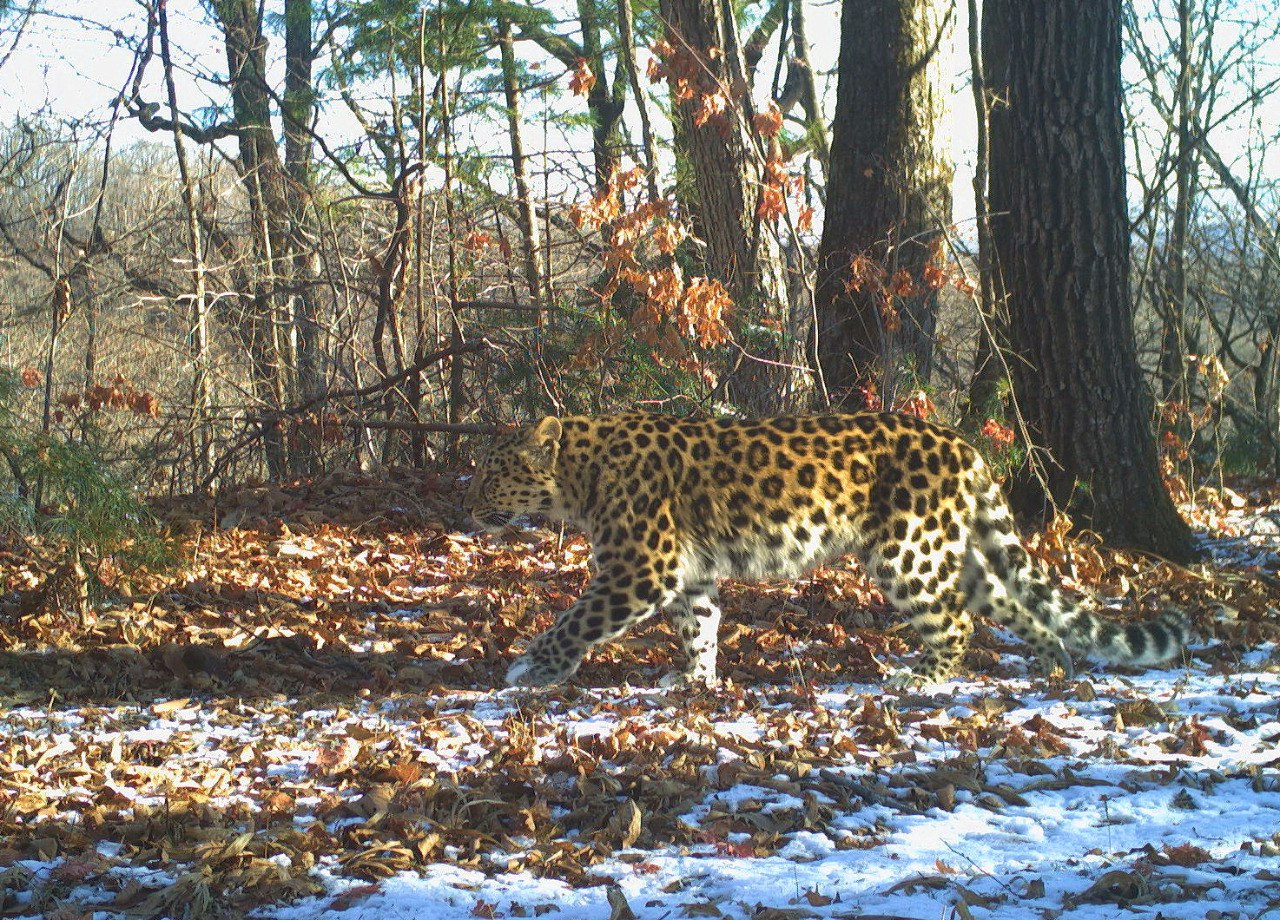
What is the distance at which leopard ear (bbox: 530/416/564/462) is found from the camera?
7586 mm

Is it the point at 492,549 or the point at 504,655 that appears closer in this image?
the point at 504,655

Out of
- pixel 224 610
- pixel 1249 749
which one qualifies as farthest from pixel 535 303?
pixel 1249 749

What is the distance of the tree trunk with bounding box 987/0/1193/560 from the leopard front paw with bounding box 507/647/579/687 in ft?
14.6

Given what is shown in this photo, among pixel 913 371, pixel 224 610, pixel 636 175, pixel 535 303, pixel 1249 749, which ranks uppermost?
pixel 636 175

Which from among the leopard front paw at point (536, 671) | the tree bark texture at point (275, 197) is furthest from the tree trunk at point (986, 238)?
the tree bark texture at point (275, 197)

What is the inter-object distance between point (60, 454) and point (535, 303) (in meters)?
5.59

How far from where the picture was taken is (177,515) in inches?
397

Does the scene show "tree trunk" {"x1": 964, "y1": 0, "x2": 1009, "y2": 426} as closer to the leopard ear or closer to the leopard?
the leopard

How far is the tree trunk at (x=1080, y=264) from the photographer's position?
9398 millimetres

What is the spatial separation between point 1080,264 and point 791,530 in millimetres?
3605

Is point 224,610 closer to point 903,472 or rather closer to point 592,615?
point 592,615

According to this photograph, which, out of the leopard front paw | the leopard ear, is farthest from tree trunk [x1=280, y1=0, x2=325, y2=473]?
the leopard front paw

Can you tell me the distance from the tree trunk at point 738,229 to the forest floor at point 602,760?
2.17 meters

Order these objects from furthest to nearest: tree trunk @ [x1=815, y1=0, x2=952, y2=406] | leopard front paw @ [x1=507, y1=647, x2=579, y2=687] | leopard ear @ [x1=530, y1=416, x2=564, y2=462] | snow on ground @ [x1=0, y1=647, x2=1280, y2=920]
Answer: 1. tree trunk @ [x1=815, y1=0, x2=952, y2=406]
2. leopard ear @ [x1=530, y1=416, x2=564, y2=462]
3. leopard front paw @ [x1=507, y1=647, x2=579, y2=687]
4. snow on ground @ [x1=0, y1=647, x2=1280, y2=920]
